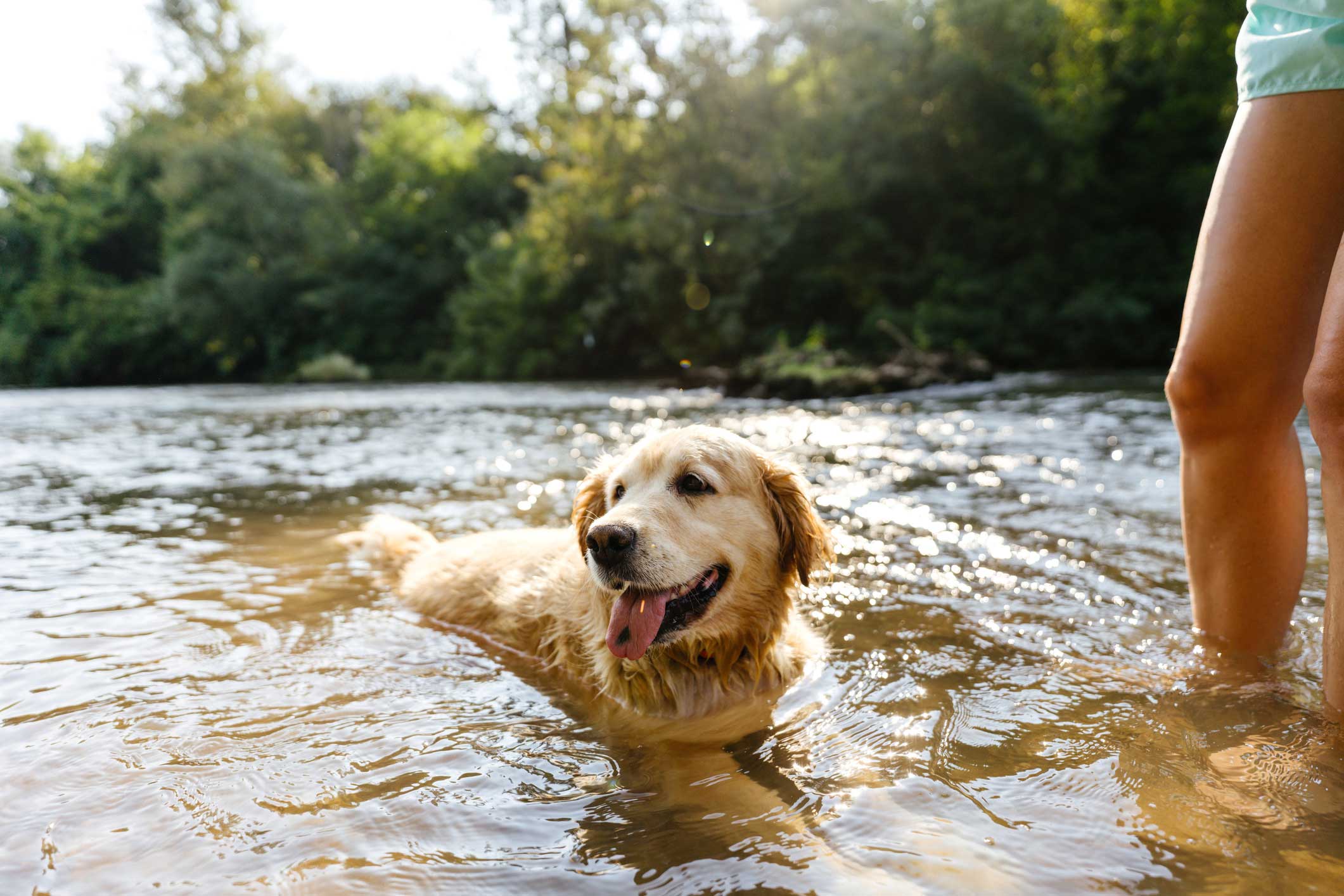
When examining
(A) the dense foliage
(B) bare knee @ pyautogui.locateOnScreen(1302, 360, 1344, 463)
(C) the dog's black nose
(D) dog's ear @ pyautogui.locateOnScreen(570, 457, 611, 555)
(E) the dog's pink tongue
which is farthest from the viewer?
(A) the dense foliage

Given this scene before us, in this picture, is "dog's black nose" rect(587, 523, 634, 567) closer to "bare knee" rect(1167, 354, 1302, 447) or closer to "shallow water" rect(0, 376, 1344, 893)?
"shallow water" rect(0, 376, 1344, 893)

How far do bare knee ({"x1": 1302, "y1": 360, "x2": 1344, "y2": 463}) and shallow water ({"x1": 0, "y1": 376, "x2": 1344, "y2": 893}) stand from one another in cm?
80

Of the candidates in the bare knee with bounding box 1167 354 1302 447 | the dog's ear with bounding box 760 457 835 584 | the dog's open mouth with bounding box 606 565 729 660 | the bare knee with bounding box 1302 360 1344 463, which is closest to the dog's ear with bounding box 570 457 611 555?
the dog's open mouth with bounding box 606 565 729 660

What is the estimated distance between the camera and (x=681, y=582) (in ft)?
10.0

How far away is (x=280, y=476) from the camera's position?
28.1ft

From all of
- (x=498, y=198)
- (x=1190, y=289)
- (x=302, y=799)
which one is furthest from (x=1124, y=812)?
(x=498, y=198)

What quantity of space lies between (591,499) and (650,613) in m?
0.80

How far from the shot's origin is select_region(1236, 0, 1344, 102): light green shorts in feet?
7.65

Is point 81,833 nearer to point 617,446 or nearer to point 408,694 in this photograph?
point 408,694

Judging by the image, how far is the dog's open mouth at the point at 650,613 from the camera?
3.04m

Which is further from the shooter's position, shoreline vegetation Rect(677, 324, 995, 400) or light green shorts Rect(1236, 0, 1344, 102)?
shoreline vegetation Rect(677, 324, 995, 400)

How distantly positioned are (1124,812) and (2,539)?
6361 mm

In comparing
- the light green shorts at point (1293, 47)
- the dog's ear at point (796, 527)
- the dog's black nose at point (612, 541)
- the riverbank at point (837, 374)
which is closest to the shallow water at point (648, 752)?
the dog's ear at point (796, 527)

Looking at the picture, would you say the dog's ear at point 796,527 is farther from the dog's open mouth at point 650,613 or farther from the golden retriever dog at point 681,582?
the dog's open mouth at point 650,613
